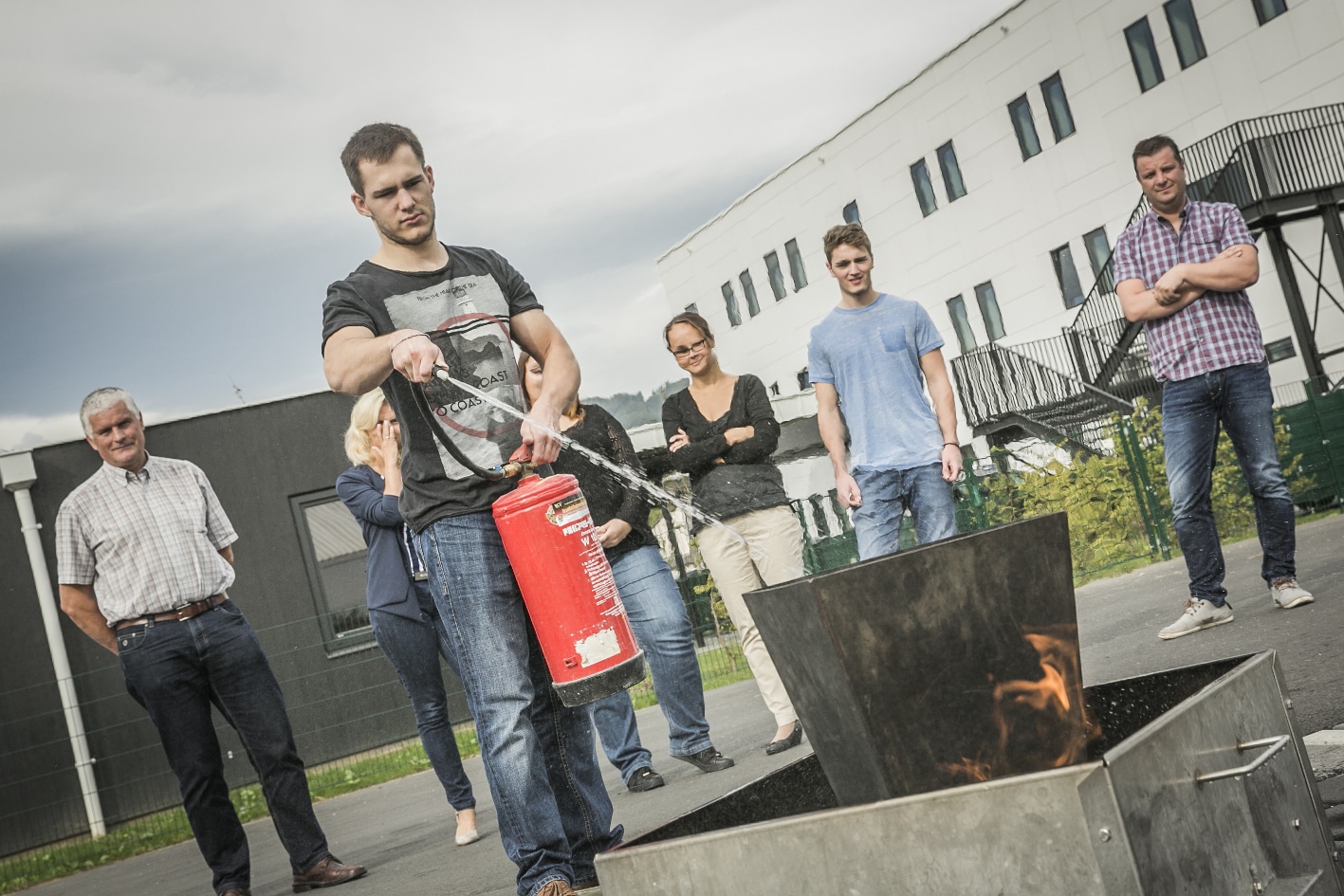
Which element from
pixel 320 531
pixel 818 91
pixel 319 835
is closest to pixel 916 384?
pixel 319 835

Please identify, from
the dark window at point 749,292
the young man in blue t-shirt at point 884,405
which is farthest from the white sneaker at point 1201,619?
the dark window at point 749,292

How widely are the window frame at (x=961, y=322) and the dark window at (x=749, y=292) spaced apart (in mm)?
5314

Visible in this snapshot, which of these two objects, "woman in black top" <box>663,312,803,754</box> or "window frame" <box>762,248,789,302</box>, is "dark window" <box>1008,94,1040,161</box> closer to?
"window frame" <box>762,248,789,302</box>

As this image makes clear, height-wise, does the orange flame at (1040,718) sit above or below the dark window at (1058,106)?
below

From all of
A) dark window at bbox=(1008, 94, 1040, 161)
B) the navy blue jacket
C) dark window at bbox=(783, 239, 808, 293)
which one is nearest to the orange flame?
the navy blue jacket

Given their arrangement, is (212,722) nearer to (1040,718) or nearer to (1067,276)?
(1040,718)

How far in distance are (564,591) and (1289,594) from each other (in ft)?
12.3

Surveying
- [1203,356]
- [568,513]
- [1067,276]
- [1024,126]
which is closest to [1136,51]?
[1024,126]

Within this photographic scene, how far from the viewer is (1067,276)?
78.3 ft

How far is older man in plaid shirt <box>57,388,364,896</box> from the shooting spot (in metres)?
4.46

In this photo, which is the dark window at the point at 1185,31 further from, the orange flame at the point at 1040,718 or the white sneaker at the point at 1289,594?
the orange flame at the point at 1040,718

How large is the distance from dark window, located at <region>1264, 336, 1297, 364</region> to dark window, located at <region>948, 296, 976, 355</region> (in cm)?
700

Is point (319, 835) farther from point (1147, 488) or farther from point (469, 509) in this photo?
point (1147, 488)

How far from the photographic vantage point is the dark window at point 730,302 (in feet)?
101
